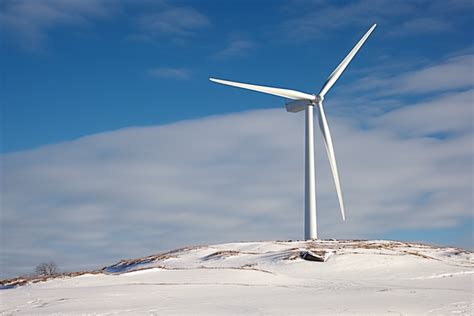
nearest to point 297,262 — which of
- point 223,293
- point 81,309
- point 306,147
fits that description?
point 223,293

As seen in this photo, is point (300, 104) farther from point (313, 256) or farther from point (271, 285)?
point (271, 285)

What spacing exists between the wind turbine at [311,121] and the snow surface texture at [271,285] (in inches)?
295

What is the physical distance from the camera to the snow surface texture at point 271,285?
69.6 ft

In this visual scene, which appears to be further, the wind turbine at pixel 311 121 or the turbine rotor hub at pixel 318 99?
the turbine rotor hub at pixel 318 99

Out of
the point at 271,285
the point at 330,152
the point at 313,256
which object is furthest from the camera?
the point at 330,152

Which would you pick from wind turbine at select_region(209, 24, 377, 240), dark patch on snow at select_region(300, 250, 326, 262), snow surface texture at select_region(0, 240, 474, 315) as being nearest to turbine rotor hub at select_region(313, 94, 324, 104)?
wind turbine at select_region(209, 24, 377, 240)

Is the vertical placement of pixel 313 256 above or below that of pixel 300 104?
below

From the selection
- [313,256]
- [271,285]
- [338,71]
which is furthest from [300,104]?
[271,285]

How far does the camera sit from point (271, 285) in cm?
2756

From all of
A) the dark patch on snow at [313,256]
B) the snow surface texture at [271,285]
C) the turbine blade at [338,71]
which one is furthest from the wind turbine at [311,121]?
the dark patch on snow at [313,256]

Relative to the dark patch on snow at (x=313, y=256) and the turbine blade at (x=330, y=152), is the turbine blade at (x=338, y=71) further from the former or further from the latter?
the dark patch on snow at (x=313, y=256)

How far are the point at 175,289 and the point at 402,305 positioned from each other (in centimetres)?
933

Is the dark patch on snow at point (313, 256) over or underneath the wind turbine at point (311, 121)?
underneath

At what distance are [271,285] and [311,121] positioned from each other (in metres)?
25.7
